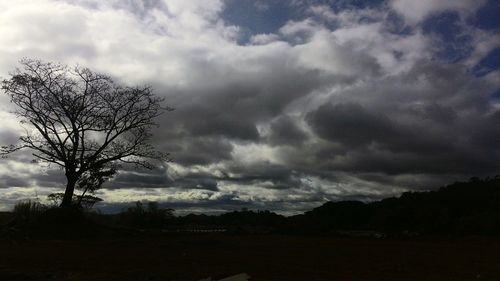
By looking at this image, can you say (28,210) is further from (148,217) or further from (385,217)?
(385,217)

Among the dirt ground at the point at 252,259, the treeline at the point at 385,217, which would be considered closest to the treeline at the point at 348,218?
the treeline at the point at 385,217

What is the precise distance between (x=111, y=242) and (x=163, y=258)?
628cm

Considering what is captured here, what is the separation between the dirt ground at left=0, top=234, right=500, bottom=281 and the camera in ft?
37.9

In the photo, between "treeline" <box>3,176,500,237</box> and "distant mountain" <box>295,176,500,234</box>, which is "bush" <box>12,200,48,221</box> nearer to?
"treeline" <box>3,176,500,237</box>

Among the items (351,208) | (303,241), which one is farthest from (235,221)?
(303,241)

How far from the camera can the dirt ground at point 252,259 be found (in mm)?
11547

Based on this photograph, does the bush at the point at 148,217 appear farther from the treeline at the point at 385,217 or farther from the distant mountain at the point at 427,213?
the distant mountain at the point at 427,213

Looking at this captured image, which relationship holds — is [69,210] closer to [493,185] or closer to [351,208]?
[351,208]

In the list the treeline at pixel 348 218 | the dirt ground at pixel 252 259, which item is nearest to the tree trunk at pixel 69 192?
the treeline at pixel 348 218

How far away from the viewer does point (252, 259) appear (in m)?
14.6

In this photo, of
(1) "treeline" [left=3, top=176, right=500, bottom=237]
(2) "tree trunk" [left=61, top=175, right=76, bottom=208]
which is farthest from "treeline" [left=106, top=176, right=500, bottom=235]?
(2) "tree trunk" [left=61, top=175, right=76, bottom=208]

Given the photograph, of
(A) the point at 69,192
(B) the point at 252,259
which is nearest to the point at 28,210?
(A) the point at 69,192

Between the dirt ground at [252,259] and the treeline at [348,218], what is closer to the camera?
the dirt ground at [252,259]

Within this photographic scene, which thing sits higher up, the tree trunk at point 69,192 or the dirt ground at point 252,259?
the tree trunk at point 69,192
